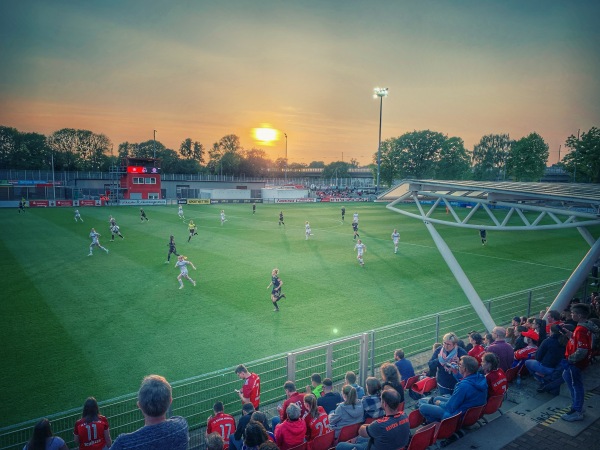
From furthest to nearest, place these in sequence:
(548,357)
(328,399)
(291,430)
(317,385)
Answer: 1. (548,357)
2. (317,385)
3. (328,399)
4. (291,430)

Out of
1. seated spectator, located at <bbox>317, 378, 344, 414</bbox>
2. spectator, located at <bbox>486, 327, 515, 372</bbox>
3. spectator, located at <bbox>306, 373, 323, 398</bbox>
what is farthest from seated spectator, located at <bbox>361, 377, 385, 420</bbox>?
spectator, located at <bbox>486, 327, 515, 372</bbox>

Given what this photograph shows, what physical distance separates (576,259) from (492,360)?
2258 cm

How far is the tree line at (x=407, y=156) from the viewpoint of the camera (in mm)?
71500

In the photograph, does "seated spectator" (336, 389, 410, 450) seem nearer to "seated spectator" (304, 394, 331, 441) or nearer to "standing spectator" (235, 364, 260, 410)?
"seated spectator" (304, 394, 331, 441)

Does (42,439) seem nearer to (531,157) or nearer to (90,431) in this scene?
(90,431)

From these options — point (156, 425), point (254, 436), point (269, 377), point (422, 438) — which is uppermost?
point (156, 425)

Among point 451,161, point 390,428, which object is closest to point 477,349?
point 390,428

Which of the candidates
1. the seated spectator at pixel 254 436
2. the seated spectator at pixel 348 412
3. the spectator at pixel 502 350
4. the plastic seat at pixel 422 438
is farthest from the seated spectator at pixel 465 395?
the seated spectator at pixel 254 436

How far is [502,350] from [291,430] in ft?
16.3

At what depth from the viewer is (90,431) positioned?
536 cm

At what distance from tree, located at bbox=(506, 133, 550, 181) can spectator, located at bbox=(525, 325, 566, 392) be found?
258ft

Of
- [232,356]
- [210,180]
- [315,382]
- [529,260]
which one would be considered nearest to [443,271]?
[529,260]

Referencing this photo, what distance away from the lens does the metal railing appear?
6891 millimetres

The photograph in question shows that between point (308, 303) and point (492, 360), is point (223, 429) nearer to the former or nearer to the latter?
point (492, 360)
